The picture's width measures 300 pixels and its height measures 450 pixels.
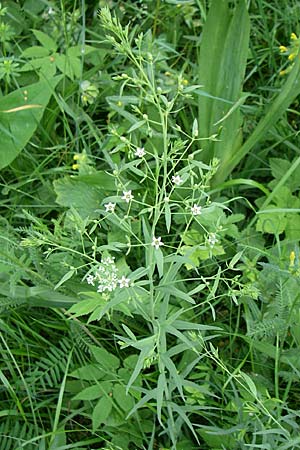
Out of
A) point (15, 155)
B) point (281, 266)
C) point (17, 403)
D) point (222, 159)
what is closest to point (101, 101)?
point (15, 155)

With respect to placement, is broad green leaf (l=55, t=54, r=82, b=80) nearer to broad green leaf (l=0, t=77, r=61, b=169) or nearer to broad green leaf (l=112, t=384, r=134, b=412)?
broad green leaf (l=0, t=77, r=61, b=169)

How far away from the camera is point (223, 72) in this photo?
5.77 feet

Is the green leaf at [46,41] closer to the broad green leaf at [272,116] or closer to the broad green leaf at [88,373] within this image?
the broad green leaf at [272,116]

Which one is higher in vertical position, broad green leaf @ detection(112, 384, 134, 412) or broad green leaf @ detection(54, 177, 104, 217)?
broad green leaf @ detection(54, 177, 104, 217)

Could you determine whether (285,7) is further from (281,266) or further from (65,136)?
(281,266)

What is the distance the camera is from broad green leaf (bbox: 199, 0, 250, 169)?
171 centimetres

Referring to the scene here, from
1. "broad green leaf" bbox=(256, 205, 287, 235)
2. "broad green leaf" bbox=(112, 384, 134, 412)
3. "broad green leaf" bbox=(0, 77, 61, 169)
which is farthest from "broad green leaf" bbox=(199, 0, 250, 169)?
"broad green leaf" bbox=(112, 384, 134, 412)

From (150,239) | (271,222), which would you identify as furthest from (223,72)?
(150,239)

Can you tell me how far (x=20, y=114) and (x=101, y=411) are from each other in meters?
0.89

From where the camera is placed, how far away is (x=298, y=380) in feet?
4.80

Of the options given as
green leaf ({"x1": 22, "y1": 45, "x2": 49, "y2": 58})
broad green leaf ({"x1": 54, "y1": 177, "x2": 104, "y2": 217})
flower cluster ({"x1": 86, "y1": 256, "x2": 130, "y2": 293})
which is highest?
green leaf ({"x1": 22, "y1": 45, "x2": 49, "y2": 58})

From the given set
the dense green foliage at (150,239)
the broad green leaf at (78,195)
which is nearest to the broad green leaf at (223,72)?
the dense green foliage at (150,239)

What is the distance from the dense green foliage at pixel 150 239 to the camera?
1.24m

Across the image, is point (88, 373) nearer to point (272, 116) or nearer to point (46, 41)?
point (272, 116)
